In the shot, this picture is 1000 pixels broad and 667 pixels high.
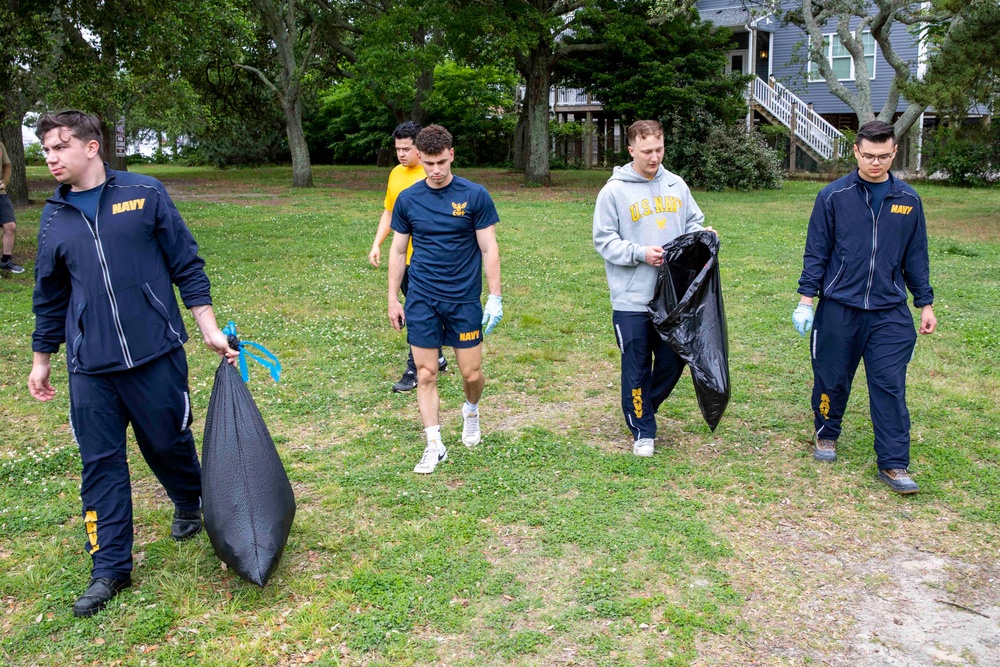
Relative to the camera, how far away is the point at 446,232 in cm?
505

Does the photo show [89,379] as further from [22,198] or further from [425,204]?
[22,198]

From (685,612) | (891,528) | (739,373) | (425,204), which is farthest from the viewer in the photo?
(739,373)

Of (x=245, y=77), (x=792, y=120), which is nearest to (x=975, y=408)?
(x=792, y=120)

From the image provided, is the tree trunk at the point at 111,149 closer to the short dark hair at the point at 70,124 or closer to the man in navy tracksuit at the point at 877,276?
the short dark hair at the point at 70,124

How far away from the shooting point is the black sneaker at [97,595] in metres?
3.70

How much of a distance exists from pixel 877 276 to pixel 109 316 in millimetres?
3824

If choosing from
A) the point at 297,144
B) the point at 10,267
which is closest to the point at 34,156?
the point at 297,144

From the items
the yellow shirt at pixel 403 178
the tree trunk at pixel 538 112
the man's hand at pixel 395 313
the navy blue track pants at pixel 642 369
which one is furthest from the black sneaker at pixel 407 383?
the tree trunk at pixel 538 112

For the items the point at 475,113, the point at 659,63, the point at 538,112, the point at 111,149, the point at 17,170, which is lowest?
the point at 17,170

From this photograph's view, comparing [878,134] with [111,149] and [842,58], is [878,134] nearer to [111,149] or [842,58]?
[111,149]

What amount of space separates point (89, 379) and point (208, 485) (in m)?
0.66

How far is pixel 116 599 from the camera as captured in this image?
381 centimetres

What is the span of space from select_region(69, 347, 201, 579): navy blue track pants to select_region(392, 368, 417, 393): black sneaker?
2844 mm

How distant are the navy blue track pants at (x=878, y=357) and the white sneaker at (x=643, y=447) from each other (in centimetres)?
108
